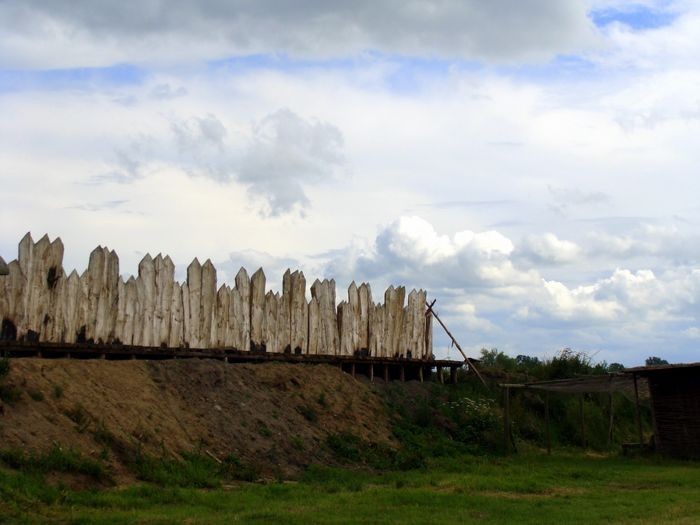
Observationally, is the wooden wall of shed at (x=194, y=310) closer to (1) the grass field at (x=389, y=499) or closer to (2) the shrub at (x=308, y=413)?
(2) the shrub at (x=308, y=413)

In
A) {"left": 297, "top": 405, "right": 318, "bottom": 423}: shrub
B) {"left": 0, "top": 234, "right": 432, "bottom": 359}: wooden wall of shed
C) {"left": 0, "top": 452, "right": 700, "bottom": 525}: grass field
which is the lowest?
{"left": 0, "top": 452, "right": 700, "bottom": 525}: grass field

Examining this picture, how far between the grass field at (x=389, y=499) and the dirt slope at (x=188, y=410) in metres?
1.17

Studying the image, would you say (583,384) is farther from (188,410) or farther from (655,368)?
(188,410)

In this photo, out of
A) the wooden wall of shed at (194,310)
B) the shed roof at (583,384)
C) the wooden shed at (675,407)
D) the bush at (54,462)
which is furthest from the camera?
the shed roof at (583,384)

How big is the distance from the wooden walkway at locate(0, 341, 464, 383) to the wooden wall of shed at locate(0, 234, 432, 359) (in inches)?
5.9

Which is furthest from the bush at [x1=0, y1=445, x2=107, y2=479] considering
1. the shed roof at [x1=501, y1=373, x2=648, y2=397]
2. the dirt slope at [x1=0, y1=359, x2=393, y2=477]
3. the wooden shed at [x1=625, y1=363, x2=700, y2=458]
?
the wooden shed at [x1=625, y1=363, x2=700, y2=458]

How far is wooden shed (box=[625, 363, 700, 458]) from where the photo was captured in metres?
22.0

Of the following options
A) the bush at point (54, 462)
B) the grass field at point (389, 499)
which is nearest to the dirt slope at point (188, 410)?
the bush at point (54, 462)

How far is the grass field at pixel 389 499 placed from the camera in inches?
481

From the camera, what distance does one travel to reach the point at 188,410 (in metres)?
17.9

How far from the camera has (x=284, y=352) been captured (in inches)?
876

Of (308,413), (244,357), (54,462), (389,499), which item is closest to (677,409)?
(308,413)

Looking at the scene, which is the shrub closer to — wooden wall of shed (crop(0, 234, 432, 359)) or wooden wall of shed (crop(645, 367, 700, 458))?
wooden wall of shed (crop(0, 234, 432, 359))

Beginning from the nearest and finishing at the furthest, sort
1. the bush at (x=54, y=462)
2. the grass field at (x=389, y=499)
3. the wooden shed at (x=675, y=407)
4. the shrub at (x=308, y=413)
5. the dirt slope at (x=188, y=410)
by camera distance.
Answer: the grass field at (x=389, y=499)
the bush at (x=54, y=462)
the dirt slope at (x=188, y=410)
the shrub at (x=308, y=413)
the wooden shed at (x=675, y=407)
